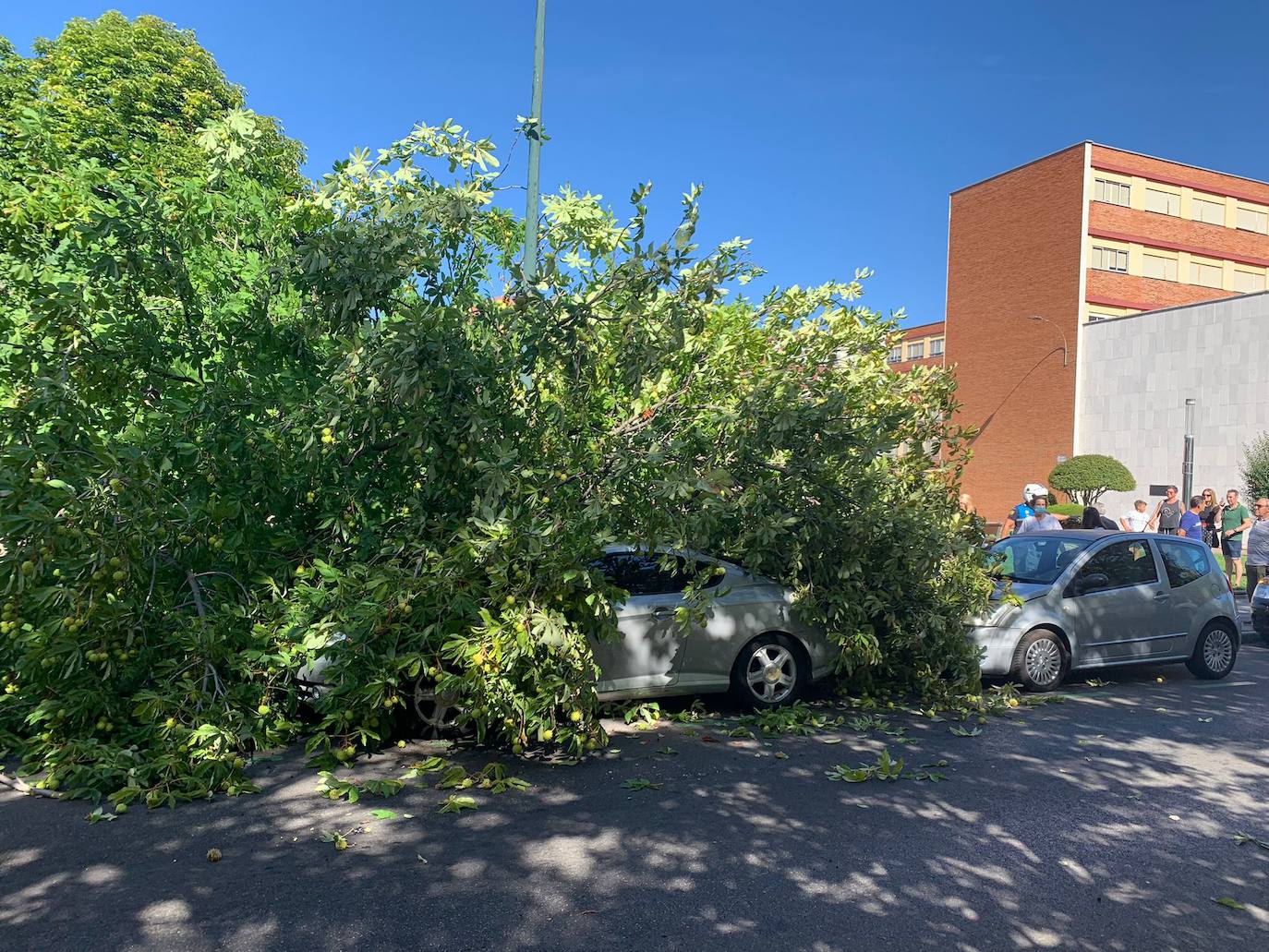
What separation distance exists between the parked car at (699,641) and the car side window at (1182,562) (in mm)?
4106

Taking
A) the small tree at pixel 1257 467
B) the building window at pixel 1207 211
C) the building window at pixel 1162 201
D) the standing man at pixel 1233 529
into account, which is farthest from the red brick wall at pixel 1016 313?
the standing man at pixel 1233 529

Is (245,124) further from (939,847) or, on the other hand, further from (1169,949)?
(1169,949)

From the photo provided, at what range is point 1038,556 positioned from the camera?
388 inches

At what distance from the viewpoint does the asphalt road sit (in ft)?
13.0

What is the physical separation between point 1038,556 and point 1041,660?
1.25 metres

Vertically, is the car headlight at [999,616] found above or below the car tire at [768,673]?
above

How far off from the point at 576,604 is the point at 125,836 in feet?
9.00

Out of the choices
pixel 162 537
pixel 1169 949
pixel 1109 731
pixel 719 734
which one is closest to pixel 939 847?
pixel 1169 949

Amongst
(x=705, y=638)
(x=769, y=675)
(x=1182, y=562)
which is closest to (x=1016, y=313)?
(x=1182, y=562)

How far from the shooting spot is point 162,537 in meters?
5.76

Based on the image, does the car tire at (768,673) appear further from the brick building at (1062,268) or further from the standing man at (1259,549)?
the brick building at (1062,268)

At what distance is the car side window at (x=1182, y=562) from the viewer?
9.84m

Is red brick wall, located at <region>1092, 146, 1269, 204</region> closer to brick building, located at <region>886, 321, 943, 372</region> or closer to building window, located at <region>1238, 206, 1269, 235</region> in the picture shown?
building window, located at <region>1238, 206, 1269, 235</region>

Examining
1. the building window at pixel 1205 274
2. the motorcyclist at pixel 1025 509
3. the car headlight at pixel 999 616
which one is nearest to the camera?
the car headlight at pixel 999 616
